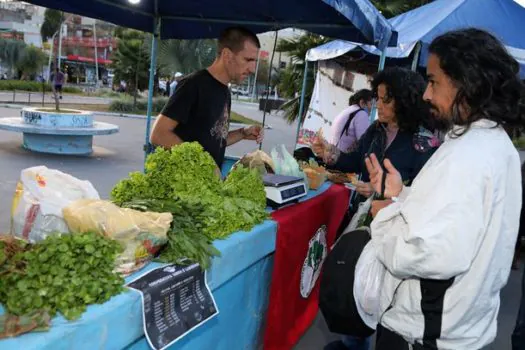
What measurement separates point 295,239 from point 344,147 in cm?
285

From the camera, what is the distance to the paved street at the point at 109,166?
12.2 feet

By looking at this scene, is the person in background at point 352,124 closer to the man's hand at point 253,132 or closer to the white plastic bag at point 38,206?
the man's hand at point 253,132

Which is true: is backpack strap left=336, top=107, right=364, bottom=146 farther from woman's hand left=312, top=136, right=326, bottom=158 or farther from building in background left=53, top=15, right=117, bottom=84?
building in background left=53, top=15, right=117, bottom=84

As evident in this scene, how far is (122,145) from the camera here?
1142 cm

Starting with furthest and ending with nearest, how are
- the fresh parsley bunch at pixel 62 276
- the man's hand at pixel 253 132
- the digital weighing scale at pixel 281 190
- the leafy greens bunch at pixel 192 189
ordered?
the man's hand at pixel 253 132, the digital weighing scale at pixel 281 190, the leafy greens bunch at pixel 192 189, the fresh parsley bunch at pixel 62 276

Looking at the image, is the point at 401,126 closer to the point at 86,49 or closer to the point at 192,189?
the point at 192,189

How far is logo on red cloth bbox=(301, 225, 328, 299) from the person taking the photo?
124 inches

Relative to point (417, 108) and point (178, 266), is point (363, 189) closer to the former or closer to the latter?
point (417, 108)

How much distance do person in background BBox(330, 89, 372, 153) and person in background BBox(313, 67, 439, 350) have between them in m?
2.44

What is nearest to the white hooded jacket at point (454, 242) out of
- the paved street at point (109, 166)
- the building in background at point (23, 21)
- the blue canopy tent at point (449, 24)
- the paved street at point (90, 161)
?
the paved street at point (109, 166)

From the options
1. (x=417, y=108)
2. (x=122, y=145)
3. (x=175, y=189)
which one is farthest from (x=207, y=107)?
Result: (x=122, y=145)

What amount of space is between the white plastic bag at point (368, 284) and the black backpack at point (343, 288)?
0.22 ft

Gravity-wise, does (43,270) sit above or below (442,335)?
above

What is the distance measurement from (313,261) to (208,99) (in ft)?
4.42
